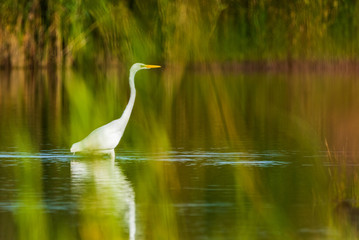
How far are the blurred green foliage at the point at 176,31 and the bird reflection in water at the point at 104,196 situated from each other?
16.0m

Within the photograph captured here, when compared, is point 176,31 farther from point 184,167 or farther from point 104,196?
point 104,196

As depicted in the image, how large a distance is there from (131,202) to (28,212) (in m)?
0.80

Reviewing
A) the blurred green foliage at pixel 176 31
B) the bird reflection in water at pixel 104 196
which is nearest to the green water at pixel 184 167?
the bird reflection in water at pixel 104 196

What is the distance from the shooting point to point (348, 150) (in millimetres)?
11766

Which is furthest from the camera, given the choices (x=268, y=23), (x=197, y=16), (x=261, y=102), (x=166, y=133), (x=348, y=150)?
(x=268, y=23)

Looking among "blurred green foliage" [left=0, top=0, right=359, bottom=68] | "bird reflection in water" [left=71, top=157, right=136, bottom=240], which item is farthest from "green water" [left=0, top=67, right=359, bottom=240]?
"blurred green foliage" [left=0, top=0, right=359, bottom=68]

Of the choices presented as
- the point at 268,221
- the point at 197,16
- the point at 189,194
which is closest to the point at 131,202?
the point at 189,194

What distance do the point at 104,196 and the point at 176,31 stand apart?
18.4m

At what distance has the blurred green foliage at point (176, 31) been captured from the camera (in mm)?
26781

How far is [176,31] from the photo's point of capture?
2662cm

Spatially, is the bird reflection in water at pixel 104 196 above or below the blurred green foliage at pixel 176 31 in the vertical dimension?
below

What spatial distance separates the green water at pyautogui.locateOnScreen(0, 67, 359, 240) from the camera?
7.25 m

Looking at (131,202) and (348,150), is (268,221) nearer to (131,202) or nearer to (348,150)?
(131,202)

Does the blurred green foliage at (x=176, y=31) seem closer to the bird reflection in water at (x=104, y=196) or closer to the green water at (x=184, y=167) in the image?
the green water at (x=184, y=167)
